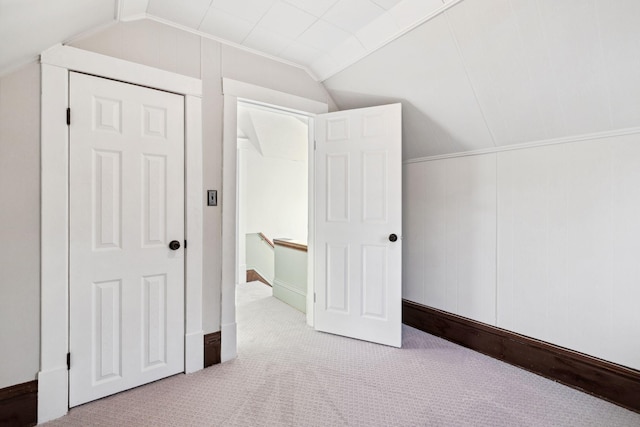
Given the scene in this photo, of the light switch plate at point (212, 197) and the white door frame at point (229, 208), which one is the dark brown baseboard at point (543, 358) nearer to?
the white door frame at point (229, 208)

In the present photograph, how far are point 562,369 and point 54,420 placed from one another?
9.98 feet

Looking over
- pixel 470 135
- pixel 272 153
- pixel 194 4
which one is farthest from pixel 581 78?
pixel 272 153

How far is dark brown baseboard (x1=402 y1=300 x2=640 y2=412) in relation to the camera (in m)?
1.71

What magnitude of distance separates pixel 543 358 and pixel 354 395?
135cm

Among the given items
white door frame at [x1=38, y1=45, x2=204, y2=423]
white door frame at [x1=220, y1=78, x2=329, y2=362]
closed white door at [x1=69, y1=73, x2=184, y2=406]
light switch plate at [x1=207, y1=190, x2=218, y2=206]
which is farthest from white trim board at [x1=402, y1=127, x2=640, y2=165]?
white door frame at [x1=38, y1=45, x2=204, y2=423]

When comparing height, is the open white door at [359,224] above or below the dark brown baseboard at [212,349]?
above

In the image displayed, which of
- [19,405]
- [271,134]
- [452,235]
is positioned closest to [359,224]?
[452,235]

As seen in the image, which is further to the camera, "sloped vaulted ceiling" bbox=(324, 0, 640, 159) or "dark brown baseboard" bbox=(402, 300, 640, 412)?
"dark brown baseboard" bbox=(402, 300, 640, 412)

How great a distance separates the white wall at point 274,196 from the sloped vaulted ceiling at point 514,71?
2.73 meters

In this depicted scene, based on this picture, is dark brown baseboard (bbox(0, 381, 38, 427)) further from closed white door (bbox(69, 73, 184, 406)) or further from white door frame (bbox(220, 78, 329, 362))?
white door frame (bbox(220, 78, 329, 362))

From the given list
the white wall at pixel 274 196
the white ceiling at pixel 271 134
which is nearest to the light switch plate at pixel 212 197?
the white ceiling at pixel 271 134

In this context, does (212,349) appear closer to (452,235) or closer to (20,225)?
(20,225)

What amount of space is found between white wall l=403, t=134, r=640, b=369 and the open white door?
1.78 feet

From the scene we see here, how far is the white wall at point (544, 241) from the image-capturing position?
175 centimetres
